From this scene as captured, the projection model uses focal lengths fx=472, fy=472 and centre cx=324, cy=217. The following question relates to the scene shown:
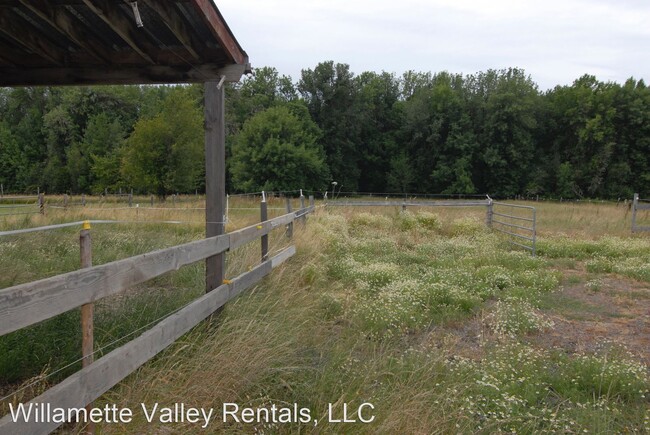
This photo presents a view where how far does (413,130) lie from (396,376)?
59599 millimetres

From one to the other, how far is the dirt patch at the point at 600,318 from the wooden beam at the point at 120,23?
17.7 ft

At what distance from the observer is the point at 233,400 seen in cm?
316

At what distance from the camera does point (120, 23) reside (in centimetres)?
407

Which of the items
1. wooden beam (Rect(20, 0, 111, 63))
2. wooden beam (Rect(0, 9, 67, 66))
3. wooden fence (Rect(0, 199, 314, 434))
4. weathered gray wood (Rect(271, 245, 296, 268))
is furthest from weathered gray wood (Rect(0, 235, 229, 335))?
weathered gray wood (Rect(271, 245, 296, 268))

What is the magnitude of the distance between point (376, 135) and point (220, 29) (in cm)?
6134

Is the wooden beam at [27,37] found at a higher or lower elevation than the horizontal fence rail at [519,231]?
higher

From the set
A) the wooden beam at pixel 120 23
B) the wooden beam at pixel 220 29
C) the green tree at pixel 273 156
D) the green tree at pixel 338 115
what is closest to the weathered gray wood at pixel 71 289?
the wooden beam at pixel 220 29

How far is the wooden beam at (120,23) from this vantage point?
12.5ft

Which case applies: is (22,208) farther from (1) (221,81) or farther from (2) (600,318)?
(2) (600,318)

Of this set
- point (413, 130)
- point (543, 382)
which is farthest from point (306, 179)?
point (543, 382)

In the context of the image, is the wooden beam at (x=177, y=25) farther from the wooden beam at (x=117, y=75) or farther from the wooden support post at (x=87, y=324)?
the wooden support post at (x=87, y=324)

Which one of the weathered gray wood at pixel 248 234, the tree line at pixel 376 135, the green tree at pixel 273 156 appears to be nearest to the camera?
the weathered gray wood at pixel 248 234

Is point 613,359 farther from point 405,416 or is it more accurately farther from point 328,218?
point 328,218

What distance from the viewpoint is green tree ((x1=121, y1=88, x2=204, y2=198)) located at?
34562 mm
